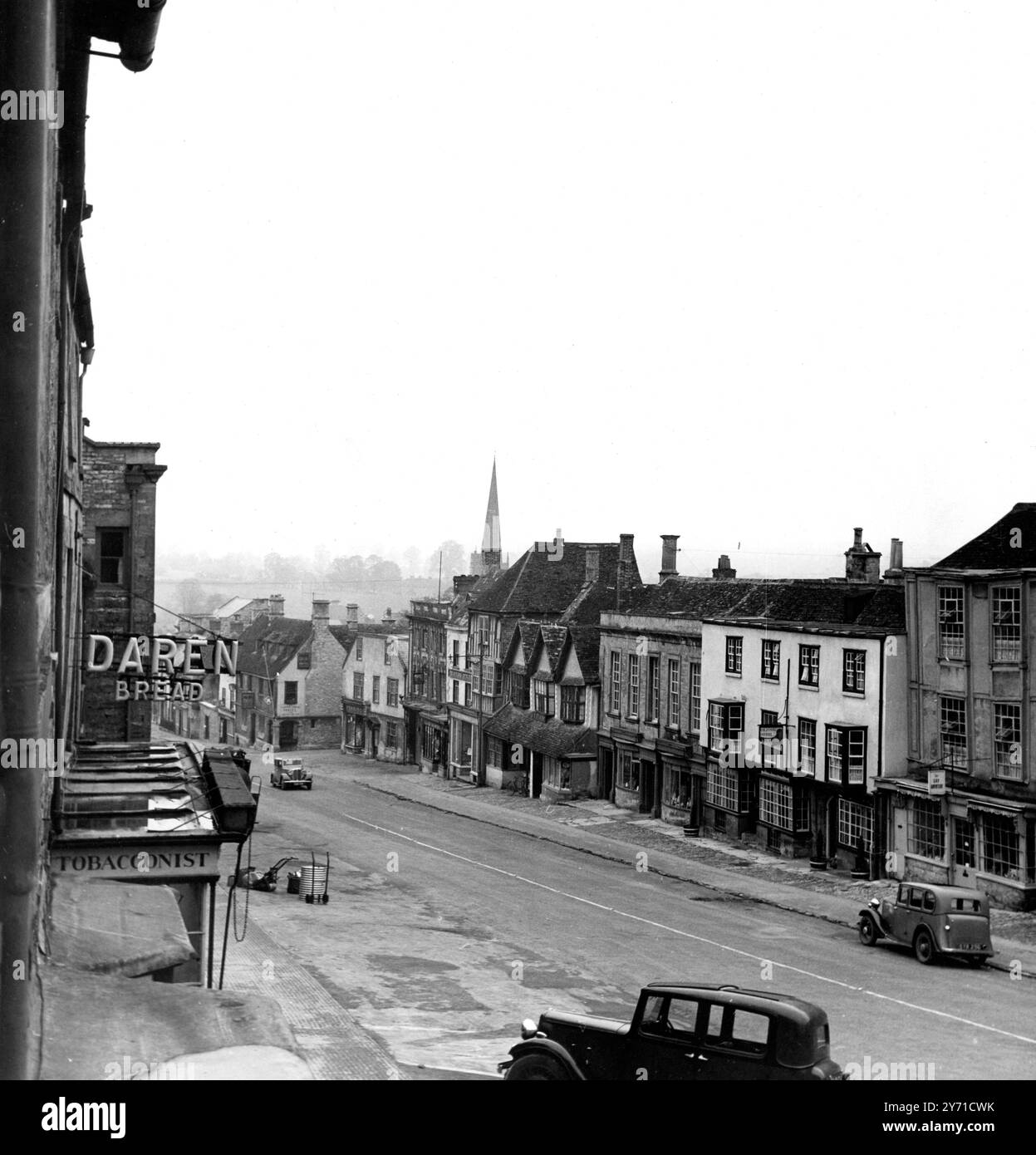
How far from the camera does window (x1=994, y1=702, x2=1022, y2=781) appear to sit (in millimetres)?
34625

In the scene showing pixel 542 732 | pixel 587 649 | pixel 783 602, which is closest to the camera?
pixel 783 602

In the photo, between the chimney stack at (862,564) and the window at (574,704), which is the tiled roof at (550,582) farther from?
the chimney stack at (862,564)

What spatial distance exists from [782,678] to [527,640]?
21.1m

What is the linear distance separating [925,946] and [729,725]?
18.0 meters

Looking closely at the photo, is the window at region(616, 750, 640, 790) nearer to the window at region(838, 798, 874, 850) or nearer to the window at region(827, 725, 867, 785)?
the window at region(838, 798, 874, 850)

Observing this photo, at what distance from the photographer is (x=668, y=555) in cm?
6031

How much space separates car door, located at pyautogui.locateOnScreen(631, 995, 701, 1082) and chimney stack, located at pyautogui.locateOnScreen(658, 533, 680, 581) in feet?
150

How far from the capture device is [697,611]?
51156 mm

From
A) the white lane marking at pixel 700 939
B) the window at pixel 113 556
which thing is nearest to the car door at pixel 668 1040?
the white lane marking at pixel 700 939

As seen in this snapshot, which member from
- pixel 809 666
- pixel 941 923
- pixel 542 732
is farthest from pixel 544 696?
pixel 941 923

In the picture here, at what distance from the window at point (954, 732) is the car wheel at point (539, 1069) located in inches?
1010

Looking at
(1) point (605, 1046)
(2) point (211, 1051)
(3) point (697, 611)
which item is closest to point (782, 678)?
(3) point (697, 611)

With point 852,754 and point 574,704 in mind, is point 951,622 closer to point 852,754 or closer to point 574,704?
point 852,754
